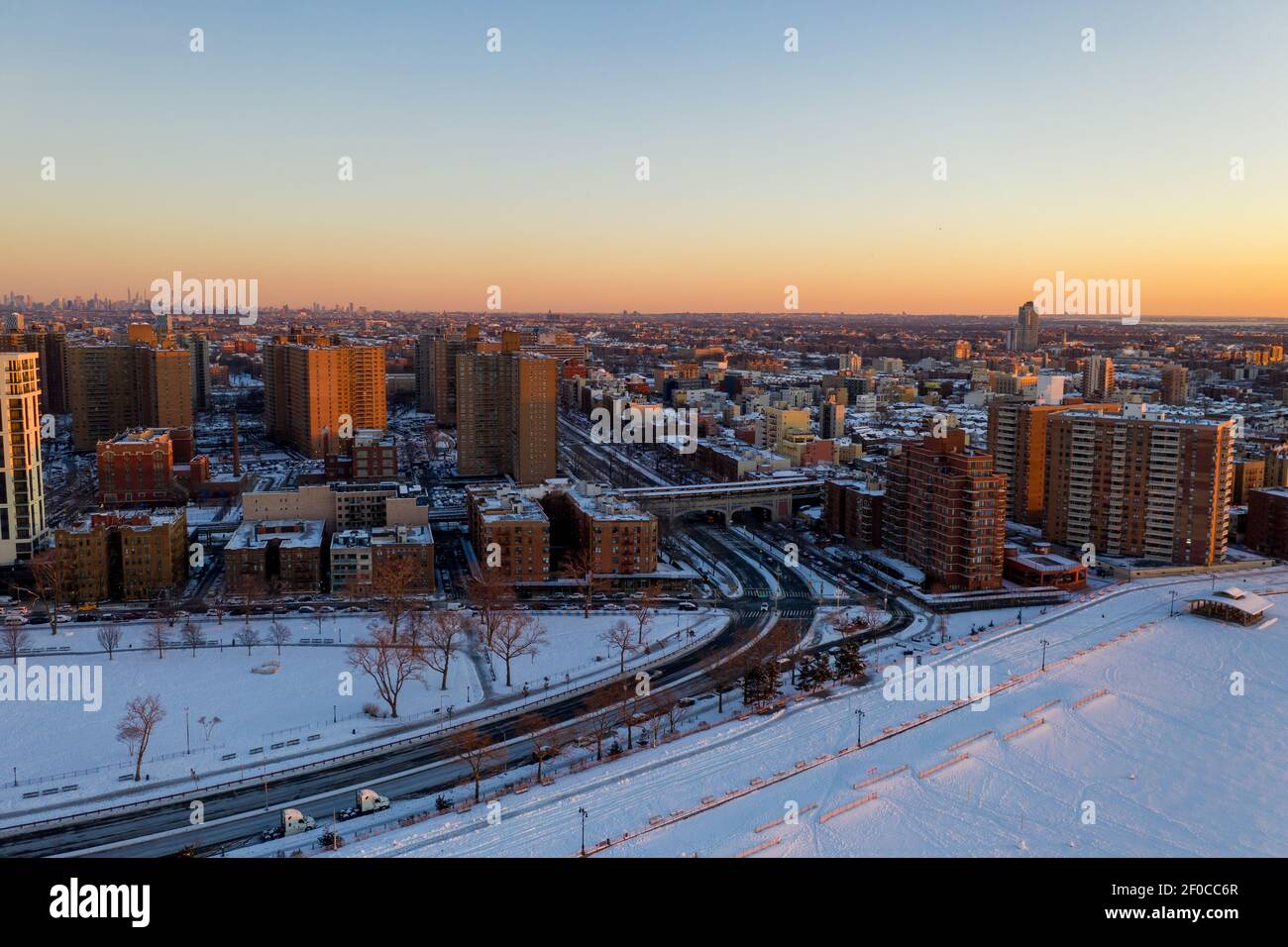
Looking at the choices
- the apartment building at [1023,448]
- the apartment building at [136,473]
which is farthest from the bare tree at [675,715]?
the apartment building at [136,473]

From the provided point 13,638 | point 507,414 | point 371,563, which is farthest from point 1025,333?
point 13,638

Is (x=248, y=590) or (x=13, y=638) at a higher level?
(x=248, y=590)

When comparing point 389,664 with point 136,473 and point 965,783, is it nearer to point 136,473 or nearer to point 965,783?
point 965,783

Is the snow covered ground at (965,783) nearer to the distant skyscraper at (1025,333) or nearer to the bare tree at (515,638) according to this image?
the bare tree at (515,638)

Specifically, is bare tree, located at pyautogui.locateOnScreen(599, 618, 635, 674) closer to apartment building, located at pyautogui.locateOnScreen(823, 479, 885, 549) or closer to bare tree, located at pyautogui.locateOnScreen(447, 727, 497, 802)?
bare tree, located at pyautogui.locateOnScreen(447, 727, 497, 802)

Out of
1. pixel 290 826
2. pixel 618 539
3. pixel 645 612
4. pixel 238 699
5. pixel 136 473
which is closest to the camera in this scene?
pixel 290 826

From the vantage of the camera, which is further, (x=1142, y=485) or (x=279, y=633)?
(x=1142, y=485)

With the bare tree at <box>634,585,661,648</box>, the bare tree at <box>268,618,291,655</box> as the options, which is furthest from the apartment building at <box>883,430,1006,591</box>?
the bare tree at <box>268,618,291,655</box>
